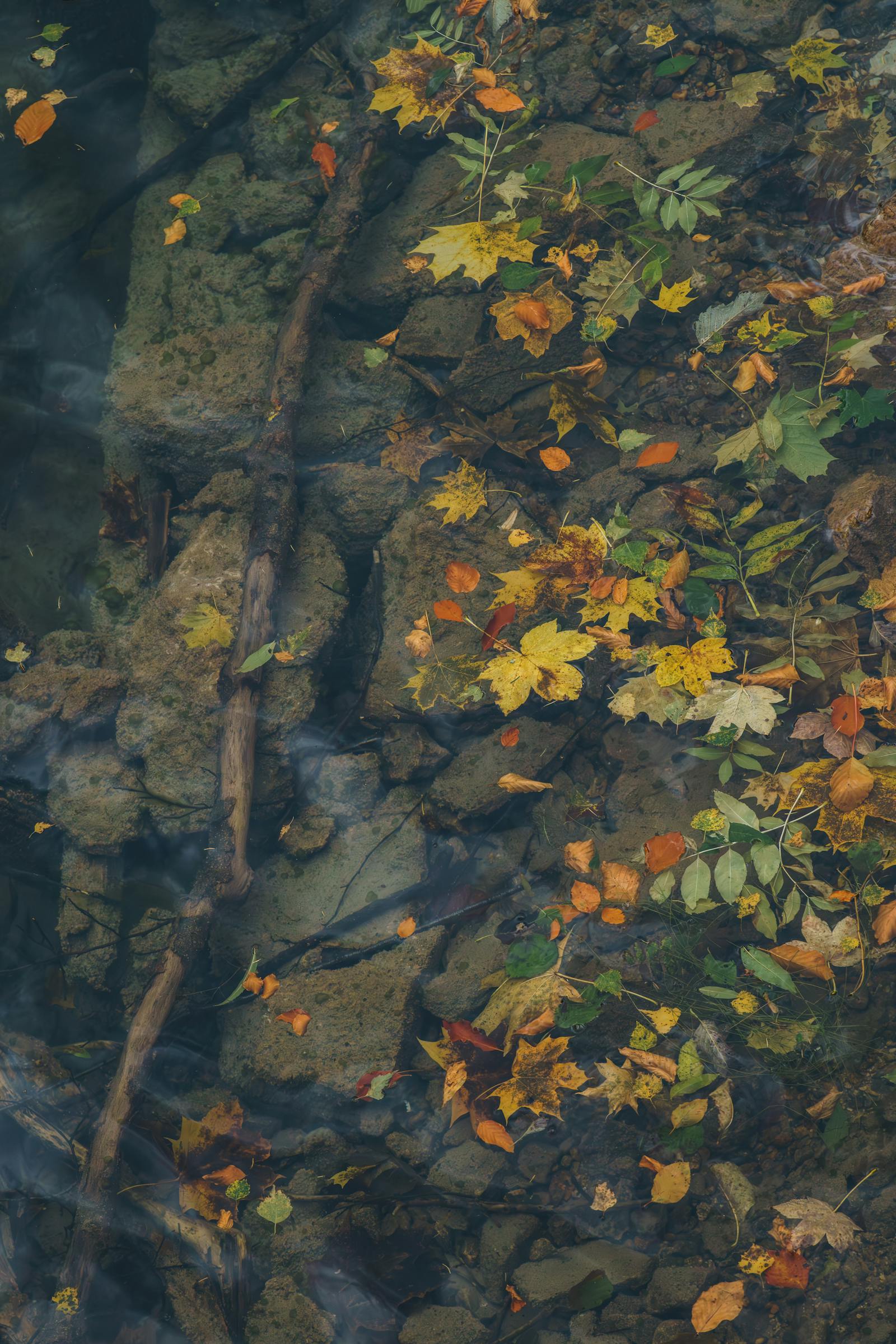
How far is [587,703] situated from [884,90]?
246cm

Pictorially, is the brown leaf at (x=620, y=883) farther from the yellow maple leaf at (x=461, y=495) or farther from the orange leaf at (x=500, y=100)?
the orange leaf at (x=500, y=100)

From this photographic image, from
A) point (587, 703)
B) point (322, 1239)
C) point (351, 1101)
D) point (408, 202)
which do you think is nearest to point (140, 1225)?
point (322, 1239)

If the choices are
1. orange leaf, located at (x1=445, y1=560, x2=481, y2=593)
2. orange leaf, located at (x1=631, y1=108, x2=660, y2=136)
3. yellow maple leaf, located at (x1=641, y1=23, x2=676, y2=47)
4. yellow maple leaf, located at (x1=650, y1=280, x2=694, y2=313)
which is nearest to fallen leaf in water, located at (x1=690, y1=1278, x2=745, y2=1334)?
orange leaf, located at (x1=445, y1=560, x2=481, y2=593)

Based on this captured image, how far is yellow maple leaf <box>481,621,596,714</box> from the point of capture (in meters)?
2.73

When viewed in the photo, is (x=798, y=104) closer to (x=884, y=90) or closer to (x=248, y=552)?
(x=884, y=90)

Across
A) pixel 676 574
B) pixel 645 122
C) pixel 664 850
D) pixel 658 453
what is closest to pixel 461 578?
pixel 676 574

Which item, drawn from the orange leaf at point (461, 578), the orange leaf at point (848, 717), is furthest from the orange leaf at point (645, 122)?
the orange leaf at point (848, 717)

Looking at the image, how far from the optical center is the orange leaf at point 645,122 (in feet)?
10.2

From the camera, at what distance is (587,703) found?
278 centimetres

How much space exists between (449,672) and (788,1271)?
6.33 ft

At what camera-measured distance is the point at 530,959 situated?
254cm

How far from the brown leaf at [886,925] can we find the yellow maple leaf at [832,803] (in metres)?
0.20

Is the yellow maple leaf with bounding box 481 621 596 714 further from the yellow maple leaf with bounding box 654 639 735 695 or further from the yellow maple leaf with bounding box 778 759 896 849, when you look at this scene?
the yellow maple leaf with bounding box 778 759 896 849

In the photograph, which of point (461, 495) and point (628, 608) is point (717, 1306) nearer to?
point (628, 608)
